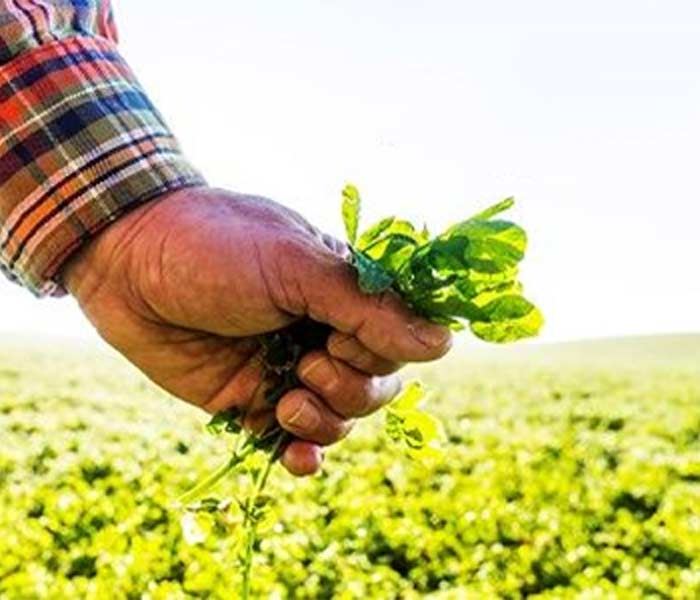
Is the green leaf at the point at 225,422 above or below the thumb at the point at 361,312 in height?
below

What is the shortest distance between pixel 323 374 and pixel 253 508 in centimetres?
23

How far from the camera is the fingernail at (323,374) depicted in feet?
6.03

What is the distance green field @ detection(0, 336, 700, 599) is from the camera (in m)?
5.00

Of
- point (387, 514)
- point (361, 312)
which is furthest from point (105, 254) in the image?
point (387, 514)

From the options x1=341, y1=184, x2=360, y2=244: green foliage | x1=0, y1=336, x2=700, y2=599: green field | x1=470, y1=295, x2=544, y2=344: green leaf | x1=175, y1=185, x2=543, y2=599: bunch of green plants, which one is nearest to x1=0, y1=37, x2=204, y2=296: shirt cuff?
x1=175, y1=185, x2=543, y2=599: bunch of green plants

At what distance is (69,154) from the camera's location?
6.80 ft

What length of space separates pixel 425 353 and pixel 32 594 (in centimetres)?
356

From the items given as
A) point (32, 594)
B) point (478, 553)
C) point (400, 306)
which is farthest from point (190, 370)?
point (478, 553)

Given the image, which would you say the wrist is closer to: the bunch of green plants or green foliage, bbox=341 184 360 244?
the bunch of green plants

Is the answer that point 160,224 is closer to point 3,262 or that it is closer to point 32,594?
point 3,262

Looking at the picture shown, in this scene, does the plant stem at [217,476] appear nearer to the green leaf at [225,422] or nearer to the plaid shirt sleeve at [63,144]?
the green leaf at [225,422]

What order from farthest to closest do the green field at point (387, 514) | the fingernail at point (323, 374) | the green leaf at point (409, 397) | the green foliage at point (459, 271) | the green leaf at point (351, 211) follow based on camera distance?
the green field at point (387, 514)
the green leaf at point (409, 397)
the fingernail at point (323, 374)
the green leaf at point (351, 211)
the green foliage at point (459, 271)

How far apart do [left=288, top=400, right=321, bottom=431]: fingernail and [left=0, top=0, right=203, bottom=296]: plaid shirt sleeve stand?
43 centimetres

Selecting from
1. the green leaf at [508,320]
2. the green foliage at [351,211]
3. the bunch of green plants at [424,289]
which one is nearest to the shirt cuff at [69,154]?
the bunch of green plants at [424,289]
